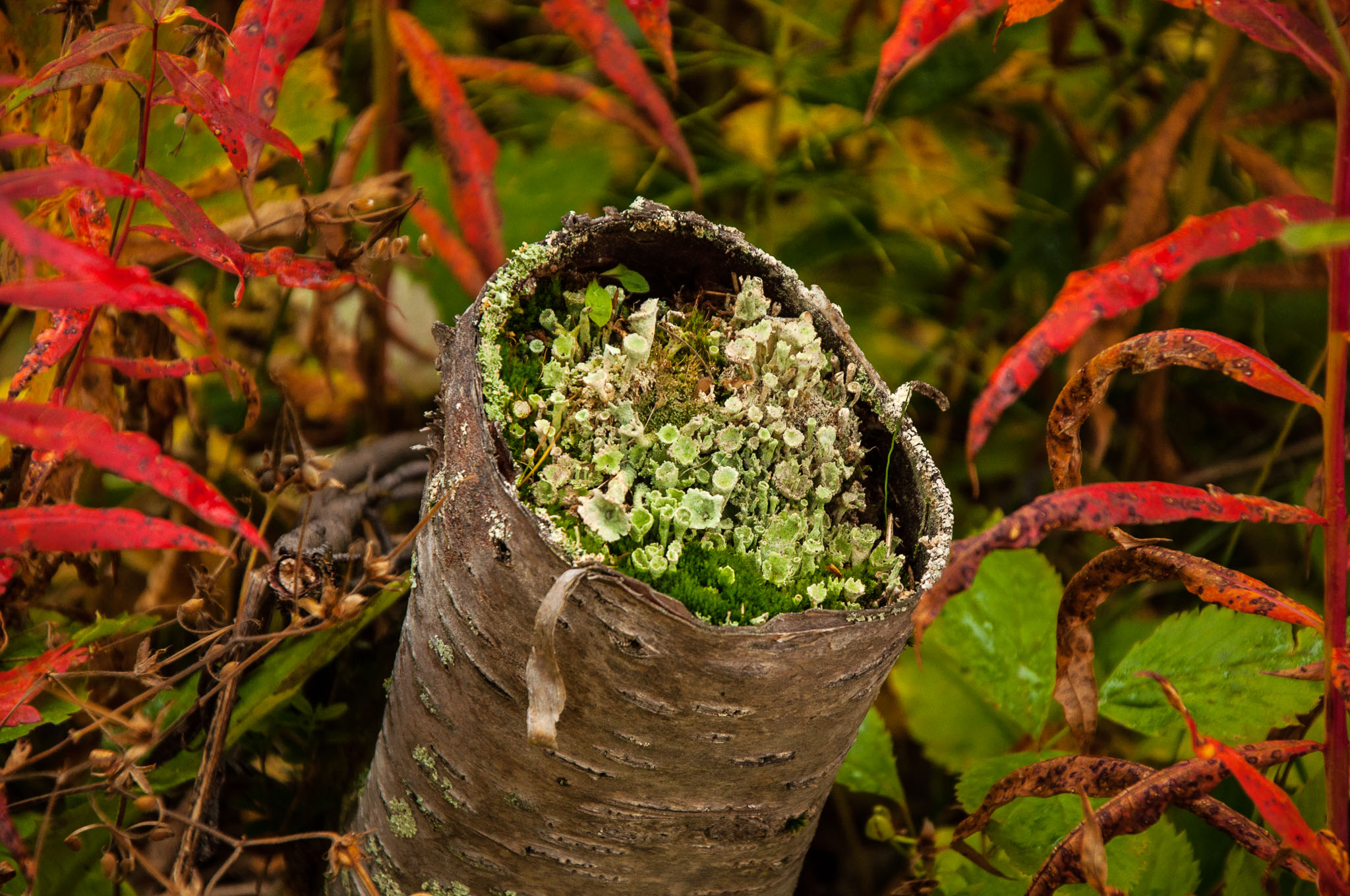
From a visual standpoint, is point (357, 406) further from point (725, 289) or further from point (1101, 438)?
point (1101, 438)

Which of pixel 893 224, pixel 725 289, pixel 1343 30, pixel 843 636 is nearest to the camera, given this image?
pixel 843 636

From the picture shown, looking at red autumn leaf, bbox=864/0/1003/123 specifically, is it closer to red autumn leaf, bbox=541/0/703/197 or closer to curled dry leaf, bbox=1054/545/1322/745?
red autumn leaf, bbox=541/0/703/197

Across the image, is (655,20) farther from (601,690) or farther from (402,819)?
(402,819)

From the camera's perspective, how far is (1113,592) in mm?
877

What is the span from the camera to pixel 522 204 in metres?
1.71

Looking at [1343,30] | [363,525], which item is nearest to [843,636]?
[1343,30]

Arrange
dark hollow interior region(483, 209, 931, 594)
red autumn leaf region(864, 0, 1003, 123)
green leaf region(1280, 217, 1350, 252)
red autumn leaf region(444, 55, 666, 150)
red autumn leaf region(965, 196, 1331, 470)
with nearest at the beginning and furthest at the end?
green leaf region(1280, 217, 1350, 252) < red autumn leaf region(965, 196, 1331, 470) < red autumn leaf region(864, 0, 1003, 123) < dark hollow interior region(483, 209, 931, 594) < red autumn leaf region(444, 55, 666, 150)

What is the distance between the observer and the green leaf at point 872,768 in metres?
1.21

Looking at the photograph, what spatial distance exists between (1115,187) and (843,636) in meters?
1.63

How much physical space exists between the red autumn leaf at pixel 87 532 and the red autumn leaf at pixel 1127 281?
1.84 feet

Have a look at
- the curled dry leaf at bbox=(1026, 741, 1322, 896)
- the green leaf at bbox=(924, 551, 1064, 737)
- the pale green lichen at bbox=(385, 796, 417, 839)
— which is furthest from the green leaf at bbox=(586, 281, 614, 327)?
→ the green leaf at bbox=(924, 551, 1064, 737)

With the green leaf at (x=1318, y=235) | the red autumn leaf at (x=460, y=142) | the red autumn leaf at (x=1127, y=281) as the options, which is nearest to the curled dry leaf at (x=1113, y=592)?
the red autumn leaf at (x=1127, y=281)

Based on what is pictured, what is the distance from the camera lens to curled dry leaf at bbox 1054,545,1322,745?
78 cm

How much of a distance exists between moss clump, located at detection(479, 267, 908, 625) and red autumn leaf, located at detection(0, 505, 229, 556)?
0.25 m
